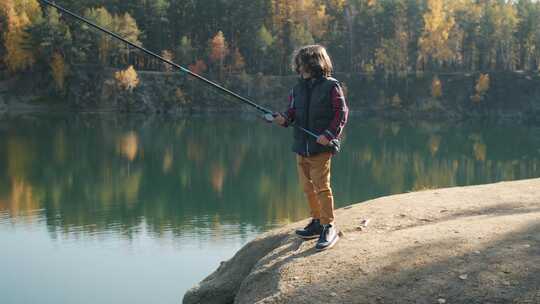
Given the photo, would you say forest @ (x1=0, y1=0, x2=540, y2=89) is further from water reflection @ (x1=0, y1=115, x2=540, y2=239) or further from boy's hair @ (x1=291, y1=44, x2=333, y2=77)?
boy's hair @ (x1=291, y1=44, x2=333, y2=77)

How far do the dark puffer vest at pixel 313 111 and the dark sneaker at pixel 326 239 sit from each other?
106 cm

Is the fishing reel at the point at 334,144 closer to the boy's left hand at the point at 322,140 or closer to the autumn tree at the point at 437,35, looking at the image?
the boy's left hand at the point at 322,140

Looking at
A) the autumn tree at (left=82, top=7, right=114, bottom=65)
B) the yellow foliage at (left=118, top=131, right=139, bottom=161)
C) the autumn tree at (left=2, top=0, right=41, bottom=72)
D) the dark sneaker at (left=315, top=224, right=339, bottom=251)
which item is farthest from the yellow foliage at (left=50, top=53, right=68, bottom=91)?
the dark sneaker at (left=315, top=224, right=339, bottom=251)

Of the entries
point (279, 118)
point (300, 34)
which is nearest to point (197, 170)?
point (279, 118)

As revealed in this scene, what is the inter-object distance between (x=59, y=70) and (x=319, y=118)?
82620mm

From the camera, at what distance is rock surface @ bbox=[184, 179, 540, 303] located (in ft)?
24.1

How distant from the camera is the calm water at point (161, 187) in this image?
17.3 meters

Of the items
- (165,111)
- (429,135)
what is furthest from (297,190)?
(165,111)

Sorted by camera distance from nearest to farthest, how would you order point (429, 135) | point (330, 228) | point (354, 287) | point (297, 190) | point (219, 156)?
point (354, 287) → point (330, 228) → point (297, 190) → point (219, 156) → point (429, 135)

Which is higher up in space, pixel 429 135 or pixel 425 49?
pixel 425 49

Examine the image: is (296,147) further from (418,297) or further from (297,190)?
(297,190)

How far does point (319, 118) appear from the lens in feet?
29.3

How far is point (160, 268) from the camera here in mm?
17703

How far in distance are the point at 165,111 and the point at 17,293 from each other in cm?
7372
